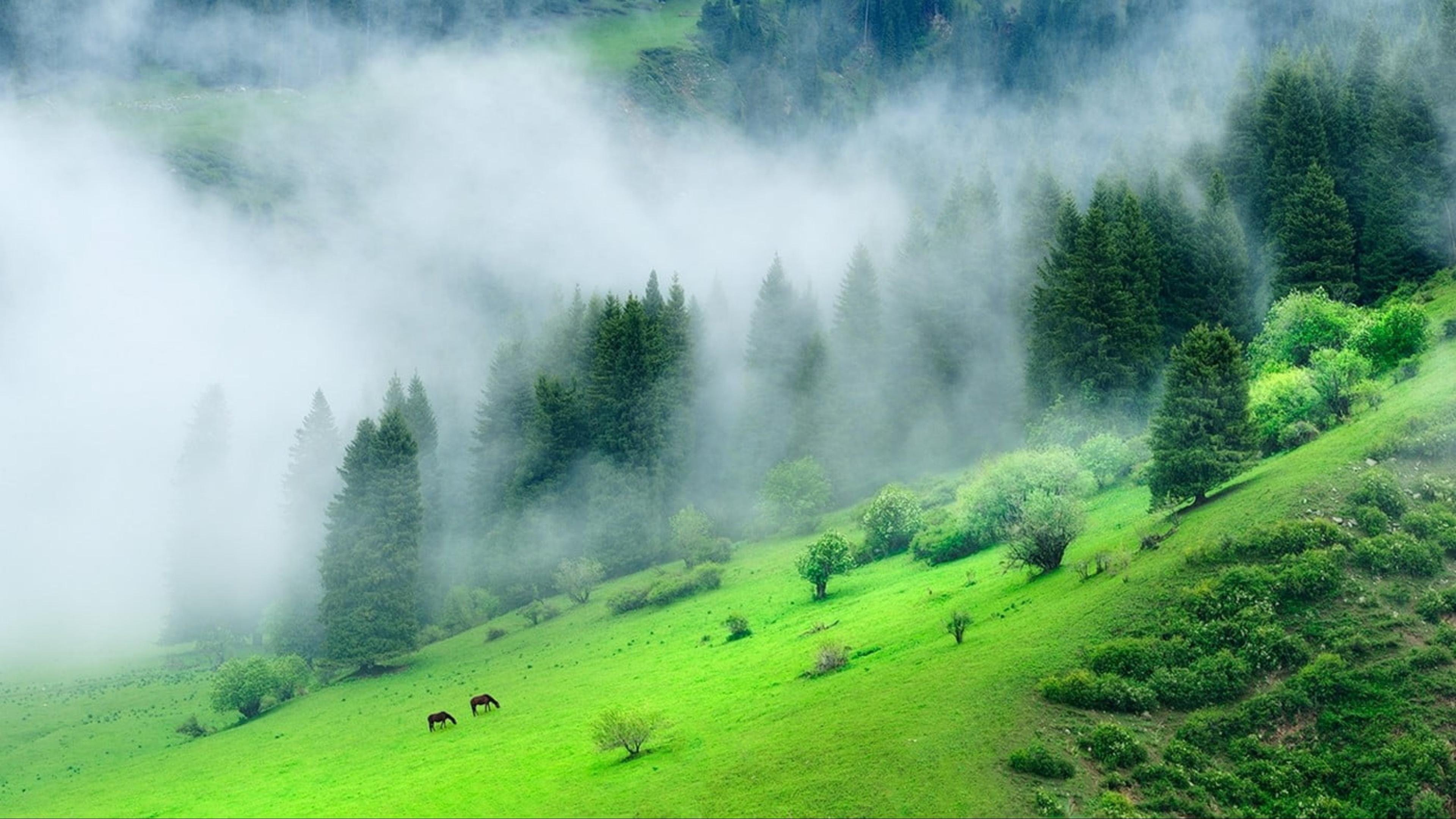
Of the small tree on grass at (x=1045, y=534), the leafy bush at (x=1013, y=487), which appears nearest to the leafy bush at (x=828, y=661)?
the small tree on grass at (x=1045, y=534)

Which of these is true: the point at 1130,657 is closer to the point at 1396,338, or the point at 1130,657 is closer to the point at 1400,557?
the point at 1400,557

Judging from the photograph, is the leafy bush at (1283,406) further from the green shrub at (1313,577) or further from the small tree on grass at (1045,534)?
the green shrub at (1313,577)

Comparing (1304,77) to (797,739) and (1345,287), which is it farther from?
(797,739)

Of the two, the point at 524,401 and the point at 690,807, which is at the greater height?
the point at 524,401

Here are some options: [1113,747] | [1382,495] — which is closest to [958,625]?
[1113,747]

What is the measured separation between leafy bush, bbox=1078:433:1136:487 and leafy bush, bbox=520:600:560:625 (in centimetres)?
4511

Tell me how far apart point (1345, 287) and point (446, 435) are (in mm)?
99212

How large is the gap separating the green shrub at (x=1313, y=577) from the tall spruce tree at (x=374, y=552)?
65568 mm

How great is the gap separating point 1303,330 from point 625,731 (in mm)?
60489

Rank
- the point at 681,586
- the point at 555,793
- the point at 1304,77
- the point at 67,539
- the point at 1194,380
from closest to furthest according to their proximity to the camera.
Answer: the point at 555,793, the point at 1194,380, the point at 681,586, the point at 1304,77, the point at 67,539

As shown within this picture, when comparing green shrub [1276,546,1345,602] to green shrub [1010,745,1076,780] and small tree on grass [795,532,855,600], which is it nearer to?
green shrub [1010,745,1076,780]

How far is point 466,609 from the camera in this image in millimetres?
93438

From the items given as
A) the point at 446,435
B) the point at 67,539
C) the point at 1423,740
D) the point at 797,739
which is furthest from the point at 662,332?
the point at 67,539

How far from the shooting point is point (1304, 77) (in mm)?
94625
